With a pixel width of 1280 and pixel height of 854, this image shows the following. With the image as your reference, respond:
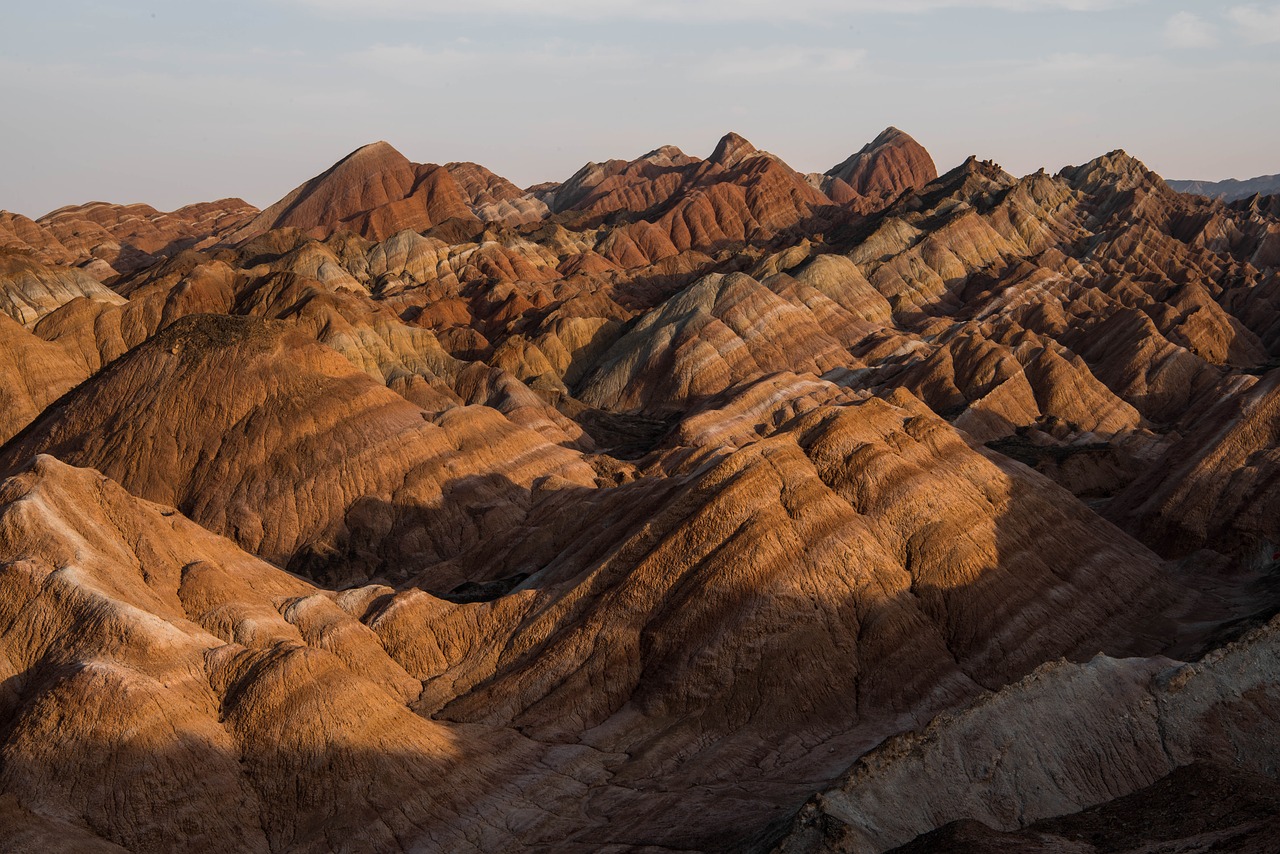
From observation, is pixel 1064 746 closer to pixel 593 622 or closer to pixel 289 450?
Result: pixel 593 622

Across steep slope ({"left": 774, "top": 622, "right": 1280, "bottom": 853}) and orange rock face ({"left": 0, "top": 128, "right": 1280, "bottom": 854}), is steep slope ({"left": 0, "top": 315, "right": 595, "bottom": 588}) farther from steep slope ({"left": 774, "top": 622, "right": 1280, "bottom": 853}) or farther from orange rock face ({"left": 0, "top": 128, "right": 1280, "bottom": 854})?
steep slope ({"left": 774, "top": 622, "right": 1280, "bottom": 853})

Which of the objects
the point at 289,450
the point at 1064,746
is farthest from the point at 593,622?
the point at 289,450

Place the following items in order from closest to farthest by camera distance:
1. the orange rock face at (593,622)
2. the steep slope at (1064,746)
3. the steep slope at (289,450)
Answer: the steep slope at (1064,746) < the orange rock face at (593,622) < the steep slope at (289,450)

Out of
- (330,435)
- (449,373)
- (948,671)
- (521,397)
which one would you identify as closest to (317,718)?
(948,671)

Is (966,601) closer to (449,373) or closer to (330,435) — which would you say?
(330,435)

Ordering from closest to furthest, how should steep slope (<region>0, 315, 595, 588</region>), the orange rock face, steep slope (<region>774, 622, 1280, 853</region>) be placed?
1. steep slope (<region>774, 622, 1280, 853</region>)
2. the orange rock face
3. steep slope (<region>0, 315, 595, 588</region>)

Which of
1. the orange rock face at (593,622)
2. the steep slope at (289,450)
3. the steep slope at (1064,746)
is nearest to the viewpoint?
the steep slope at (1064,746)

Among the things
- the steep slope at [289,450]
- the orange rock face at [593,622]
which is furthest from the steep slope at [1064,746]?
the steep slope at [289,450]

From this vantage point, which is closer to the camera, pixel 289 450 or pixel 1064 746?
pixel 1064 746

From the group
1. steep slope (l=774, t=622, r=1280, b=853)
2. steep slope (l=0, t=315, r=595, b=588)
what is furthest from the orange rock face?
steep slope (l=0, t=315, r=595, b=588)

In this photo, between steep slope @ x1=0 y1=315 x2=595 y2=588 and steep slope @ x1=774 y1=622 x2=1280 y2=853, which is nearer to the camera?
steep slope @ x1=774 y1=622 x2=1280 y2=853

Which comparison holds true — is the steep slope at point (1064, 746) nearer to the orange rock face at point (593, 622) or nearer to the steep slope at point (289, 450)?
the orange rock face at point (593, 622)
